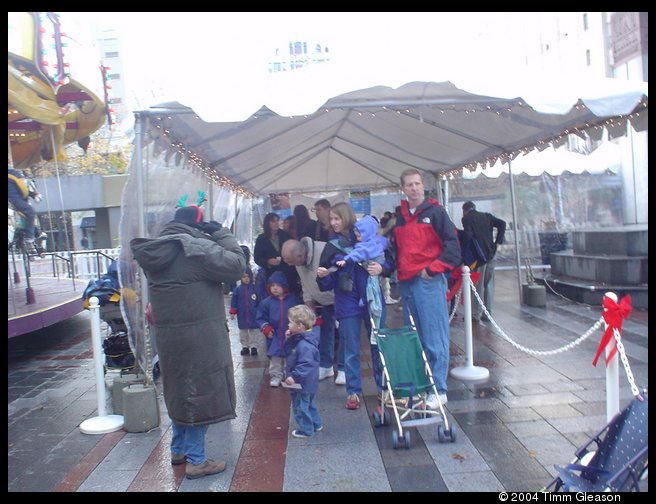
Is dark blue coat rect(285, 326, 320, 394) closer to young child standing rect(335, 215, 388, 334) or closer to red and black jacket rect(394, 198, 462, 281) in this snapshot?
young child standing rect(335, 215, 388, 334)

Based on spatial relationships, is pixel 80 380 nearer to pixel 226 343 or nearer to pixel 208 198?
pixel 208 198

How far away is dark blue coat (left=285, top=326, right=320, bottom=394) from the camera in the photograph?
411 cm

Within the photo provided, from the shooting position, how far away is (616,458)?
303 cm

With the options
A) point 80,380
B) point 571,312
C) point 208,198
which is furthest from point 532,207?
point 80,380

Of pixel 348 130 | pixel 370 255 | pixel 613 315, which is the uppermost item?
pixel 348 130

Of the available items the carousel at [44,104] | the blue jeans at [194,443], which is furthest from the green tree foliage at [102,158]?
the blue jeans at [194,443]

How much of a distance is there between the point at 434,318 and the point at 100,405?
313cm

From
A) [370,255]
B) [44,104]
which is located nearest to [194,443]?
[370,255]

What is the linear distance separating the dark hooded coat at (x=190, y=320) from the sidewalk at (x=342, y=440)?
57 centimetres

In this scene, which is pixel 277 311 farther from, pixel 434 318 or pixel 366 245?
pixel 434 318

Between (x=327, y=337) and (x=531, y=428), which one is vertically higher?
(x=327, y=337)

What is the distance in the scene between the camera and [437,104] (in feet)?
16.8

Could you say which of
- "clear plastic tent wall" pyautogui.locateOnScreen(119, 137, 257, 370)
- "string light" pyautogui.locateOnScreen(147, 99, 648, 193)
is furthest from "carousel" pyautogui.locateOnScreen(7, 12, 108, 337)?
"clear plastic tent wall" pyautogui.locateOnScreen(119, 137, 257, 370)

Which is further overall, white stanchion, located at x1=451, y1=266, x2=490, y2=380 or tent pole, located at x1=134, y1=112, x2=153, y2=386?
white stanchion, located at x1=451, y1=266, x2=490, y2=380
